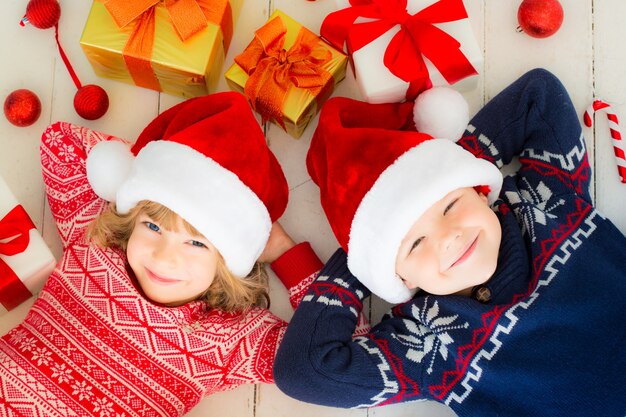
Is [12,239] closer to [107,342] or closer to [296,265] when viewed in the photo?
[107,342]

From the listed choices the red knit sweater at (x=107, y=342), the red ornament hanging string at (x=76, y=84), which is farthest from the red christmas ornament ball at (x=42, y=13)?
the red knit sweater at (x=107, y=342)

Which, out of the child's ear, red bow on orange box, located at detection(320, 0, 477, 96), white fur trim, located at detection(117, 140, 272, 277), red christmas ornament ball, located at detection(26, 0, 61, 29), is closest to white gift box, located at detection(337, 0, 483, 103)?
red bow on orange box, located at detection(320, 0, 477, 96)

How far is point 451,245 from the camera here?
3.67 ft

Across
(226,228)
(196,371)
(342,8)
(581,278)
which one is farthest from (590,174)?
(196,371)

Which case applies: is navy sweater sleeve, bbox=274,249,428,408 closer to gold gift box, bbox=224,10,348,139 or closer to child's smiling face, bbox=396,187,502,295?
child's smiling face, bbox=396,187,502,295

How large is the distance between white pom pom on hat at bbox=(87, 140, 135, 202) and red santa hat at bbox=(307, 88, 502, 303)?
1.16ft

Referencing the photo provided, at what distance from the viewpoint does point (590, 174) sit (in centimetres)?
133

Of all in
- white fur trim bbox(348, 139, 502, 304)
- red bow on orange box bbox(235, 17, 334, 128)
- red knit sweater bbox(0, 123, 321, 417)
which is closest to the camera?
white fur trim bbox(348, 139, 502, 304)

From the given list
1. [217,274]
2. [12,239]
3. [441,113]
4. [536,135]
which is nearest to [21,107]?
[12,239]

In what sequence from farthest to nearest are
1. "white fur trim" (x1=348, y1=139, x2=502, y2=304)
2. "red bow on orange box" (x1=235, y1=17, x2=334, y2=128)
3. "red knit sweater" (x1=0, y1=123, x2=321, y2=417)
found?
"red bow on orange box" (x1=235, y1=17, x2=334, y2=128), "red knit sweater" (x1=0, y1=123, x2=321, y2=417), "white fur trim" (x1=348, y1=139, x2=502, y2=304)

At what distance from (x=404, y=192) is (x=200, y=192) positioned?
1.08 feet

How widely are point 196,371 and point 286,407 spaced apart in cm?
21

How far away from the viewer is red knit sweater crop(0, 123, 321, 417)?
3.93 feet

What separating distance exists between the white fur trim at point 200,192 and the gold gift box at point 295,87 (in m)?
0.24
